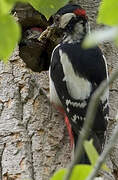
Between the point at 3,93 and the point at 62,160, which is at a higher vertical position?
the point at 3,93

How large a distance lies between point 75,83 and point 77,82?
0.04 ft

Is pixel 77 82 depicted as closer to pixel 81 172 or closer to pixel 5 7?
pixel 5 7

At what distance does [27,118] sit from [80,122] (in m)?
0.27

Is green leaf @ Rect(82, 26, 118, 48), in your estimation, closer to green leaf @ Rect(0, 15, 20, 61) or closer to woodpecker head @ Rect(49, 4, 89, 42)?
green leaf @ Rect(0, 15, 20, 61)

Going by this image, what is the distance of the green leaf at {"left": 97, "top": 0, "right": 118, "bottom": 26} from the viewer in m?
0.79

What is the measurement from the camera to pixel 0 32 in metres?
0.87

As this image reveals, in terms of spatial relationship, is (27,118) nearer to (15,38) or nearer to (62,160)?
(62,160)

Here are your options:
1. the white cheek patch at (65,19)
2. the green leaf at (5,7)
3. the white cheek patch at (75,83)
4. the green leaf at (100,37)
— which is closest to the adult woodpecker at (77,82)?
the white cheek patch at (75,83)

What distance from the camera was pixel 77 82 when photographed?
2.37 metres

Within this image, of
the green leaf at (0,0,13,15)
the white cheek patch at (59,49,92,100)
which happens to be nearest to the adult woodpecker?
the white cheek patch at (59,49,92,100)

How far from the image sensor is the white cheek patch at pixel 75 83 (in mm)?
2342

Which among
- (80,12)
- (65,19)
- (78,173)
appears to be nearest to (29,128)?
(80,12)

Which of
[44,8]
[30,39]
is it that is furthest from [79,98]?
[44,8]

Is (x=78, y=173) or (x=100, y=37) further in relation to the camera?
(x=78, y=173)
